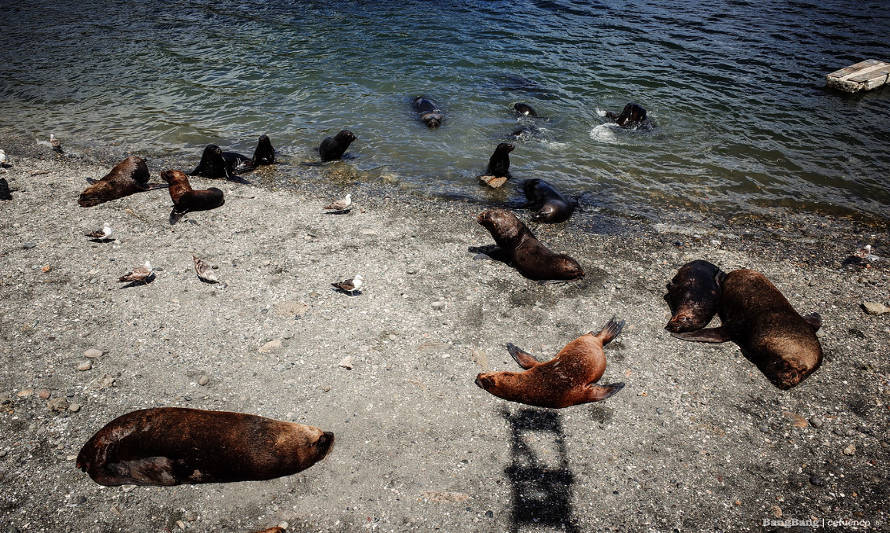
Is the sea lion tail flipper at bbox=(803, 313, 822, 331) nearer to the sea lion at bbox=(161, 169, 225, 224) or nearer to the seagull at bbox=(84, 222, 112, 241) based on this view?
the sea lion at bbox=(161, 169, 225, 224)

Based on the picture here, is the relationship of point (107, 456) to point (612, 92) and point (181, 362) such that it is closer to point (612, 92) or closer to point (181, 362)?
point (181, 362)

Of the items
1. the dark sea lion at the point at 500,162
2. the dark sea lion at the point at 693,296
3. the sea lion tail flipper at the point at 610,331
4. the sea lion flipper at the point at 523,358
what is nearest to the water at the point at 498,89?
the dark sea lion at the point at 500,162

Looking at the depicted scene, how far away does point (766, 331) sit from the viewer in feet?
16.5

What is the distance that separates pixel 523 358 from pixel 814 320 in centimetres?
372

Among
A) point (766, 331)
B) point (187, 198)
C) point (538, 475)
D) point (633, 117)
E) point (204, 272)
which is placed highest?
point (633, 117)

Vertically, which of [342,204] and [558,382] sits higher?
[342,204]

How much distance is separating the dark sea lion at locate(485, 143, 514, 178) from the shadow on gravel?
5.94 m

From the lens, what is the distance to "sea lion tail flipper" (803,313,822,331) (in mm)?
5227

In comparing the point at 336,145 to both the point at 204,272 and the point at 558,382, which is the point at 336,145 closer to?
the point at 204,272

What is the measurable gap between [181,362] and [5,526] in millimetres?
1777

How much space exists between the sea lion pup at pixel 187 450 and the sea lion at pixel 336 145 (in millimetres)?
7213

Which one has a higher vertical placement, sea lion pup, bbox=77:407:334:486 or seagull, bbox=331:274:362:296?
seagull, bbox=331:274:362:296

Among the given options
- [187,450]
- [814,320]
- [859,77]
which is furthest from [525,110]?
[187,450]

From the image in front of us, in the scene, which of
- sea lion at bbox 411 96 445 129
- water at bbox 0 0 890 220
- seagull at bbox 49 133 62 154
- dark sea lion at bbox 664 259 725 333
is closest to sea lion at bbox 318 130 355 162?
water at bbox 0 0 890 220
